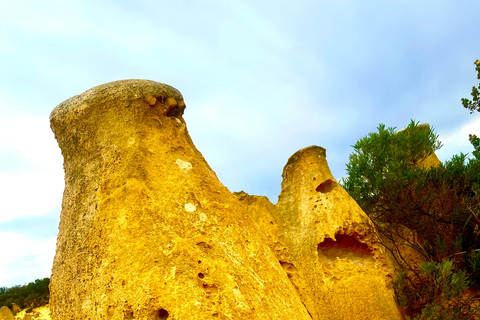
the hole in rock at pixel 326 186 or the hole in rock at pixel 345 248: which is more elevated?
the hole in rock at pixel 326 186

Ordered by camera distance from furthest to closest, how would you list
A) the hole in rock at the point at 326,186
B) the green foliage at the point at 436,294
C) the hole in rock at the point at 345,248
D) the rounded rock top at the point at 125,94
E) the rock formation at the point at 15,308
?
1. the rock formation at the point at 15,308
2. the hole in rock at the point at 326,186
3. the hole in rock at the point at 345,248
4. the green foliage at the point at 436,294
5. the rounded rock top at the point at 125,94

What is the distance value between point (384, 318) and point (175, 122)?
4.13 metres

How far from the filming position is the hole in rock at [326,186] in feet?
22.5

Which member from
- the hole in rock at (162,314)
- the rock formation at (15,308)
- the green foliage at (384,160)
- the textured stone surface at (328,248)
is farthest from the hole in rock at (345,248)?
the rock formation at (15,308)

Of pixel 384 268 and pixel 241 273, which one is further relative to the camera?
pixel 384 268

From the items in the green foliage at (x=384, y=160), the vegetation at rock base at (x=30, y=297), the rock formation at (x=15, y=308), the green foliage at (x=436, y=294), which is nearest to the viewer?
the green foliage at (x=436, y=294)

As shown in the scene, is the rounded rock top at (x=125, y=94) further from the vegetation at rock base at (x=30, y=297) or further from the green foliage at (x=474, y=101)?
the vegetation at rock base at (x=30, y=297)

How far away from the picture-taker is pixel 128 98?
11.9 feet

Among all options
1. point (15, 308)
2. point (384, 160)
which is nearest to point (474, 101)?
point (384, 160)

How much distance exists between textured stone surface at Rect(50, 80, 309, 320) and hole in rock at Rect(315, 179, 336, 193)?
359 centimetres

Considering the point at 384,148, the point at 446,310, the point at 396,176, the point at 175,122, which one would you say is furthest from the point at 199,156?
the point at 384,148

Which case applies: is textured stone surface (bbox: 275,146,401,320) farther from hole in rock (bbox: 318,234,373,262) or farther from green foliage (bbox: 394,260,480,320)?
green foliage (bbox: 394,260,480,320)

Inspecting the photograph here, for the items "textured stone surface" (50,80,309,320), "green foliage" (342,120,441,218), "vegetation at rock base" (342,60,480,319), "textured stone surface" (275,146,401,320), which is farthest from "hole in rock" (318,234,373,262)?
"textured stone surface" (50,80,309,320)

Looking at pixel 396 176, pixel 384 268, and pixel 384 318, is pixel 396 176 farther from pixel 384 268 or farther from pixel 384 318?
pixel 384 318
